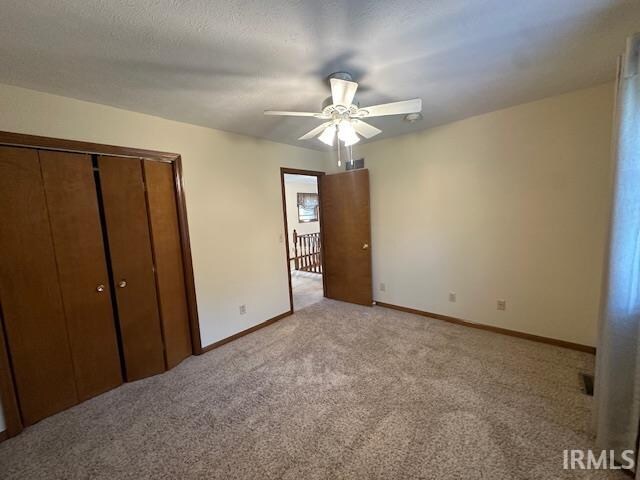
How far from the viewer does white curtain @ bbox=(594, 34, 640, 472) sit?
4.31 feet

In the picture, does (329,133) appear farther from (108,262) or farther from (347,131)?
(108,262)

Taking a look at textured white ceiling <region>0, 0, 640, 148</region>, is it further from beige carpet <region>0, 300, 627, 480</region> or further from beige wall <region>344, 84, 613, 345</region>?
beige carpet <region>0, 300, 627, 480</region>

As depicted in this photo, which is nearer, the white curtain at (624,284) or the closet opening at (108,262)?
the white curtain at (624,284)

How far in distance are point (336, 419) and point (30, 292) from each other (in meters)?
2.30

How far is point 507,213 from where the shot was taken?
2713mm

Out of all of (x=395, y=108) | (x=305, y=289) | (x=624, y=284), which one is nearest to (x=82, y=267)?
(x=395, y=108)

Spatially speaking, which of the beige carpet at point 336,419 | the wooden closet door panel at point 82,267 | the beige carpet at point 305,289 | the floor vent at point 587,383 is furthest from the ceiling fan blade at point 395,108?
the beige carpet at point 305,289

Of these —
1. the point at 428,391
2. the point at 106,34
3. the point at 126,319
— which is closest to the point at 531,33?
the point at 106,34

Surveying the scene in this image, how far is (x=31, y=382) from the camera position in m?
1.85

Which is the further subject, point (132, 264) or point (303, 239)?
point (303, 239)

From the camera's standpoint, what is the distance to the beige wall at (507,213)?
91.3 inches

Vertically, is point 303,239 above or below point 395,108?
below

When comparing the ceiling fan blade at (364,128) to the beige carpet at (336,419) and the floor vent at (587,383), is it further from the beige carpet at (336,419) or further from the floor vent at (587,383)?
the floor vent at (587,383)

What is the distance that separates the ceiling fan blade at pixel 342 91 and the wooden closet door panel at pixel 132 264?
5.95 ft
